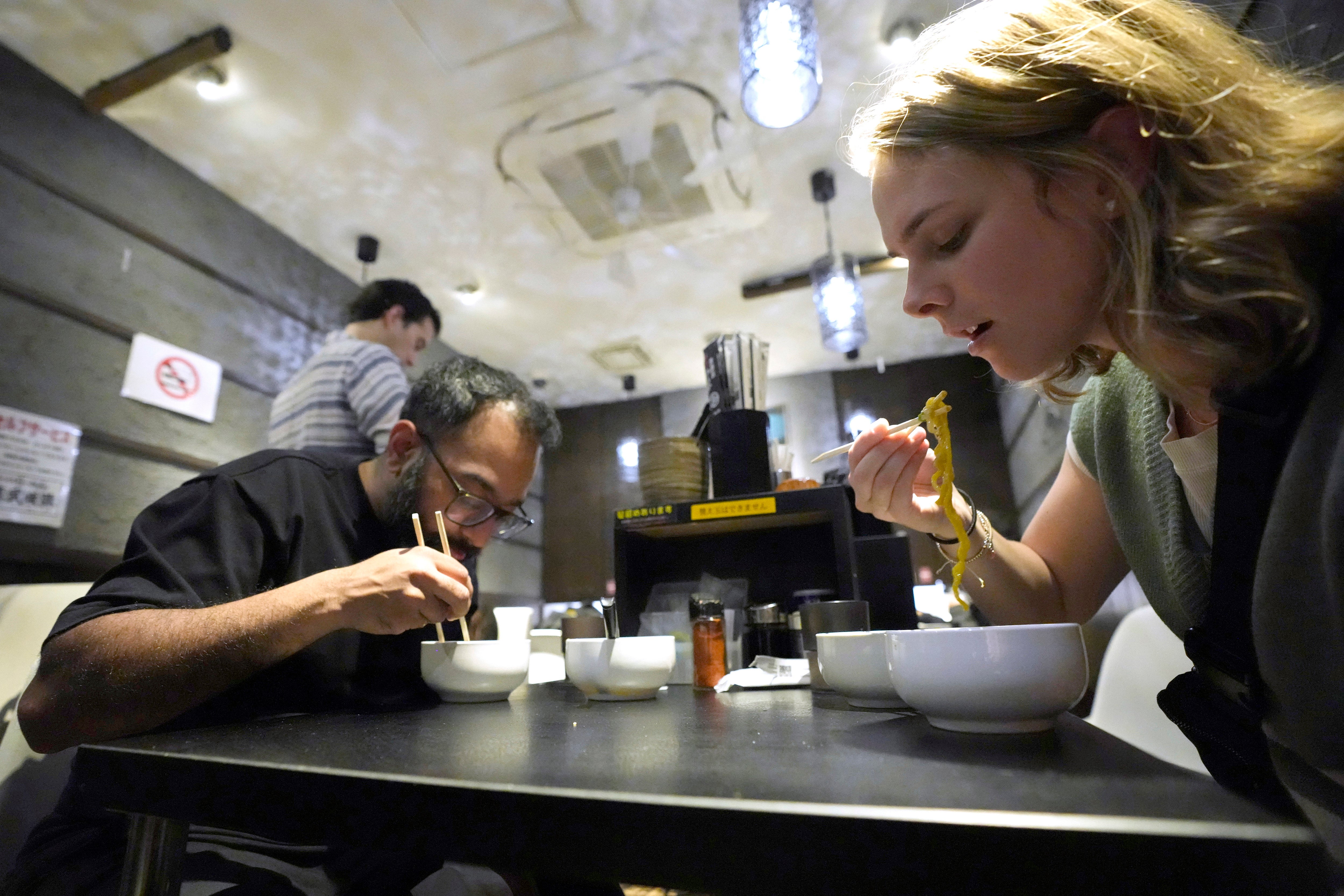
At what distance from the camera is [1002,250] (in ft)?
2.41

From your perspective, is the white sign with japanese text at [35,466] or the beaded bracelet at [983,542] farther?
the white sign with japanese text at [35,466]

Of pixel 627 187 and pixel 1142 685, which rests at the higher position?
pixel 627 187

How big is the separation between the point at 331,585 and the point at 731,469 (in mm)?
872

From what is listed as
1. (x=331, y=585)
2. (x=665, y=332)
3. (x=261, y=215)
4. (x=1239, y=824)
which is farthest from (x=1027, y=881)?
(x=665, y=332)

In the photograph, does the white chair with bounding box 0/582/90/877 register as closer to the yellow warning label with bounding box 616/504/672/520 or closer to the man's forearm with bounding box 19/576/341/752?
the man's forearm with bounding box 19/576/341/752

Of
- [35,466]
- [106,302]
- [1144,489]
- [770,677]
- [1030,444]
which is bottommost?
[770,677]

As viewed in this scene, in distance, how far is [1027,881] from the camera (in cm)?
33

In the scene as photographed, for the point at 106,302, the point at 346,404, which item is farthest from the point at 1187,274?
the point at 106,302

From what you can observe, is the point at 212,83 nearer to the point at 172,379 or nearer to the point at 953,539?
the point at 172,379

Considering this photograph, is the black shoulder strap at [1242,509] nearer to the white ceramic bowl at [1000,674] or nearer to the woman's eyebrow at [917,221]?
the white ceramic bowl at [1000,674]

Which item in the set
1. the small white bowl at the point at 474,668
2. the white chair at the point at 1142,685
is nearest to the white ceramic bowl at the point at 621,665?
the small white bowl at the point at 474,668

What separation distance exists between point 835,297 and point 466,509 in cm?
234

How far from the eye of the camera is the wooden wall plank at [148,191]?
95.2 inches

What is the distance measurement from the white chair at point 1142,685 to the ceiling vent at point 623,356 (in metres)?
3.73
